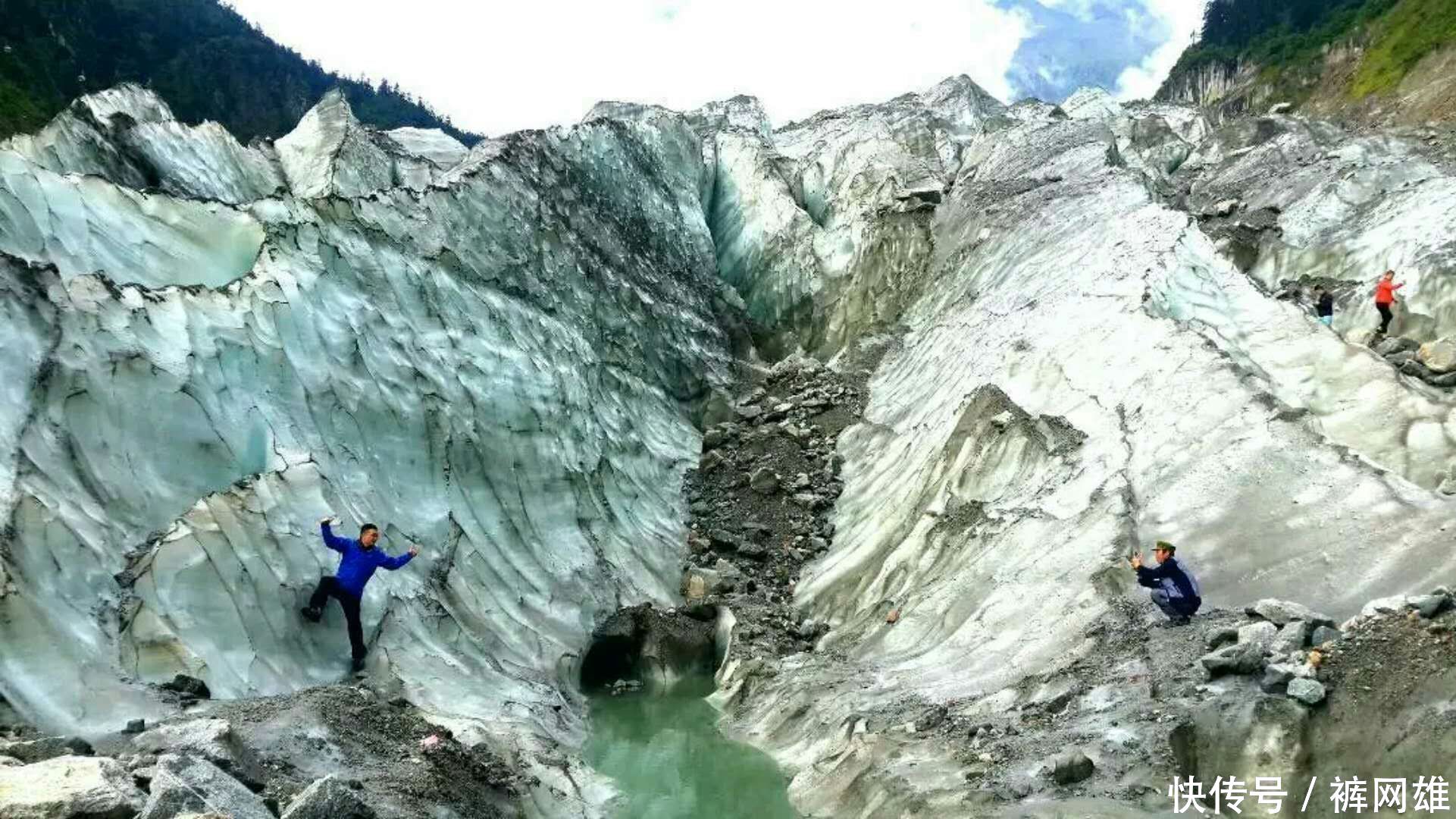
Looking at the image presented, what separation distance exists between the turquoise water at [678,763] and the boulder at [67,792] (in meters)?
4.98

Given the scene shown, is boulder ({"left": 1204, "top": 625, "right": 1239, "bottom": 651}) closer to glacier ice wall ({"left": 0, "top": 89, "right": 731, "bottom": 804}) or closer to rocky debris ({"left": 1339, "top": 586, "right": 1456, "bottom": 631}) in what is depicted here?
rocky debris ({"left": 1339, "top": 586, "right": 1456, "bottom": 631})

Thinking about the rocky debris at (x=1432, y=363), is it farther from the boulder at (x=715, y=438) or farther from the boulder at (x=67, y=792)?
the boulder at (x=67, y=792)

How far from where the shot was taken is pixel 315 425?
11.5 metres

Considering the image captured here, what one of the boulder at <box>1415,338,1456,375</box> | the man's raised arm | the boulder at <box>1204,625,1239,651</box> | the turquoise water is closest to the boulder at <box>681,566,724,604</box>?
the turquoise water

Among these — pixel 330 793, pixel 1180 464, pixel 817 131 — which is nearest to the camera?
pixel 330 793

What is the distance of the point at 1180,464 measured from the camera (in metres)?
10.7

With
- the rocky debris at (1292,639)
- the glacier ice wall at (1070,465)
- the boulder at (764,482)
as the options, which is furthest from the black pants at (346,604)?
the boulder at (764,482)

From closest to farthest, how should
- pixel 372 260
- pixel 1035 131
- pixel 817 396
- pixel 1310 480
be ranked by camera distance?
1. pixel 1310 480
2. pixel 372 260
3. pixel 817 396
4. pixel 1035 131

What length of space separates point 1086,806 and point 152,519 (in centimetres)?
733

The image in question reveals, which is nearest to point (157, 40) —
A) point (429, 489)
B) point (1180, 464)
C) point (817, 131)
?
point (817, 131)

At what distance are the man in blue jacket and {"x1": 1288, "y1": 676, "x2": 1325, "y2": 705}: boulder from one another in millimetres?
6723

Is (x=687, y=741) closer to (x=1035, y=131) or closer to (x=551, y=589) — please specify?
(x=551, y=589)

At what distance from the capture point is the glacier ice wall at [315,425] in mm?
8070

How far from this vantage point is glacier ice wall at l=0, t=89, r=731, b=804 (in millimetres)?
8070
